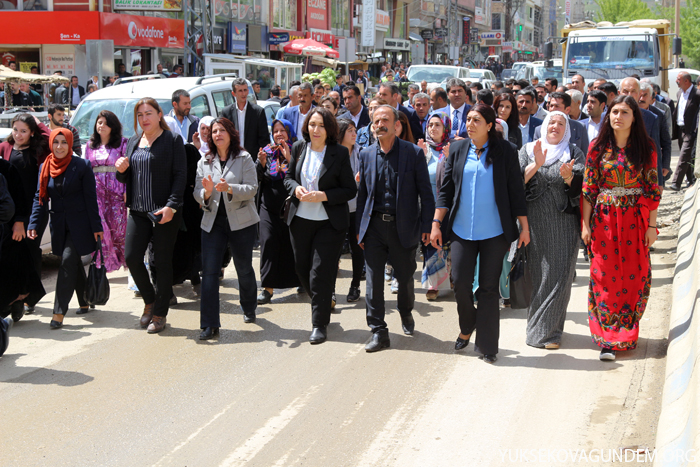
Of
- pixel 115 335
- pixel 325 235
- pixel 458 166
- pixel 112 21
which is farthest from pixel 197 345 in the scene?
pixel 112 21

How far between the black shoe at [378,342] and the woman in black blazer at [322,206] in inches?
18.7

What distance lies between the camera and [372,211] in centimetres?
626

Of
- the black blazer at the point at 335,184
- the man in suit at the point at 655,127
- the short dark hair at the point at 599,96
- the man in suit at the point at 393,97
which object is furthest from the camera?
the man in suit at the point at 393,97

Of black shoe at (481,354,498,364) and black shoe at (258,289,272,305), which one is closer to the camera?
black shoe at (481,354,498,364)

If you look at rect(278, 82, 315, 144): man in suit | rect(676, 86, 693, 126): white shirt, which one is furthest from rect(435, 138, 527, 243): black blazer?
rect(676, 86, 693, 126): white shirt

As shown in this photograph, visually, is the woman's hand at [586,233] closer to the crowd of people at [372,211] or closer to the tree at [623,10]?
the crowd of people at [372,211]

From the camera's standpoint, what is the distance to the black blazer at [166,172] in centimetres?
662

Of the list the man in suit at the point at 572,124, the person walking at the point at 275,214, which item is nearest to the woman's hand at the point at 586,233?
the man in suit at the point at 572,124

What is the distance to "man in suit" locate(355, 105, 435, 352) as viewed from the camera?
20.2ft

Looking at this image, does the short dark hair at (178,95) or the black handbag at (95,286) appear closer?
the black handbag at (95,286)

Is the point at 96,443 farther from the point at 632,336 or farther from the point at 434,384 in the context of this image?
the point at 632,336

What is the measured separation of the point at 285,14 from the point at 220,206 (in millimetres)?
37955

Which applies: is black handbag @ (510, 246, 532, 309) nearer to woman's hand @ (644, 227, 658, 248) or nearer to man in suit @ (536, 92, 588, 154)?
woman's hand @ (644, 227, 658, 248)

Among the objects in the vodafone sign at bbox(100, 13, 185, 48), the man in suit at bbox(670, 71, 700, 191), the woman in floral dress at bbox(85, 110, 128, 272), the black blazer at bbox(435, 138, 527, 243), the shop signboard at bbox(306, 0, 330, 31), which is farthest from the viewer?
the shop signboard at bbox(306, 0, 330, 31)
